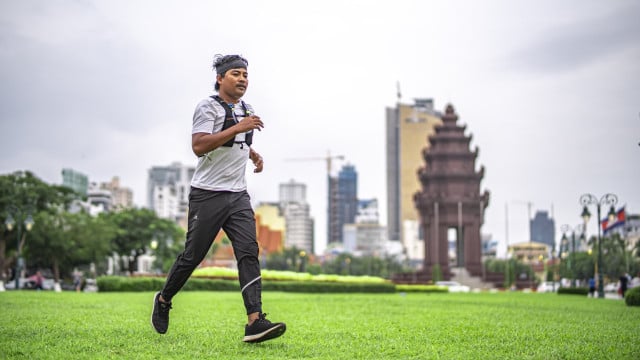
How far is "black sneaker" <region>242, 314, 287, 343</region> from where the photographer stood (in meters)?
6.37

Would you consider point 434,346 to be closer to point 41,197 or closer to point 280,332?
point 280,332

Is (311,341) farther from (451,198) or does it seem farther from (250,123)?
(451,198)

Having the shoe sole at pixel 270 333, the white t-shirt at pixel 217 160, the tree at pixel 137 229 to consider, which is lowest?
the shoe sole at pixel 270 333

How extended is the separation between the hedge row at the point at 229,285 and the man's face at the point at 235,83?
73.7ft

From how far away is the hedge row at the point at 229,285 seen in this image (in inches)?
1117

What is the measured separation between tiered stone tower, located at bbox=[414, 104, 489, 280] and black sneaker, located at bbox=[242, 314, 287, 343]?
2744 inches

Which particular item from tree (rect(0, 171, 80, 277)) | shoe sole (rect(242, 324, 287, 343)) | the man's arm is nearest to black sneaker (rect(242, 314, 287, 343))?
shoe sole (rect(242, 324, 287, 343))

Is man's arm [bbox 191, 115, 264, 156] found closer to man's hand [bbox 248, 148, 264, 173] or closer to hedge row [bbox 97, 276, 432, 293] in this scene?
man's hand [bbox 248, 148, 264, 173]

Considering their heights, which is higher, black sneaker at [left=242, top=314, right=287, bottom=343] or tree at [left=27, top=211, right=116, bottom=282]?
tree at [left=27, top=211, right=116, bottom=282]

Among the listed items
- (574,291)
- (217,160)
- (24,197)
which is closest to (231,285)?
(574,291)

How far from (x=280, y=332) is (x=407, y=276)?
6870 centimetres

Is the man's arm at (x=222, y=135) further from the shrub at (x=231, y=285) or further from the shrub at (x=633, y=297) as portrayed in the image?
the shrub at (x=231, y=285)

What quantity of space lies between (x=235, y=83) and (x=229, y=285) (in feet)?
84.9

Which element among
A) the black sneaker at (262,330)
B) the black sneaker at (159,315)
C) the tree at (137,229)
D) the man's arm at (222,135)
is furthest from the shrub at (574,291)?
the tree at (137,229)
